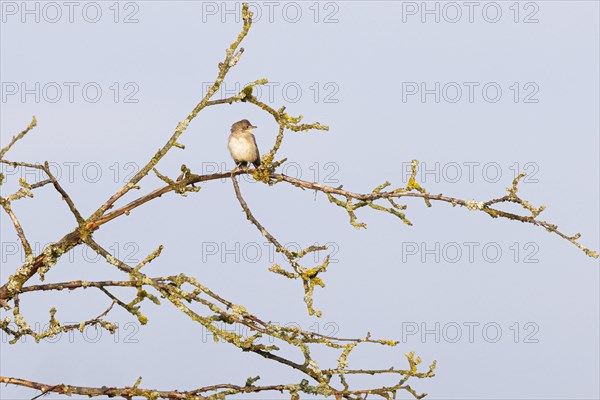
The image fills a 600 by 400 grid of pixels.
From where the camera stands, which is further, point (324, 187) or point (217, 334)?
point (324, 187)

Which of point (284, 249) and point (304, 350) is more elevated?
point (284, 249)

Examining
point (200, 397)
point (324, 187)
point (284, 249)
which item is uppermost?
point (324, 187)

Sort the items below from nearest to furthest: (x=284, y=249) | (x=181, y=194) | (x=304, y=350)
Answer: (x=304, y=350) → (x=284, y=249) → (x=181, y=194)

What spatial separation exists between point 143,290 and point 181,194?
3.31ft

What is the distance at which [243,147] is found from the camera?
557 inches

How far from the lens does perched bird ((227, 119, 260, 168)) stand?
14.1 m

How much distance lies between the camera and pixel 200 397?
7.21 m

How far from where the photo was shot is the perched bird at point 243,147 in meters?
14.1

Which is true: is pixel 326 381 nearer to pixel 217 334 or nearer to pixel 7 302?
pixel 217 334

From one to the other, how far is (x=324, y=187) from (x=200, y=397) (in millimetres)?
1830

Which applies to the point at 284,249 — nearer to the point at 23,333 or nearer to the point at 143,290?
the point at 143,290

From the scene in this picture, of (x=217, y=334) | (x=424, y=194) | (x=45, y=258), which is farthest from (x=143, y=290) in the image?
(x=424, y=194)

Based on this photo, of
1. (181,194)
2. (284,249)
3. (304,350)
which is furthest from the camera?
(181,194)

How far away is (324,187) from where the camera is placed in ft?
24.2
